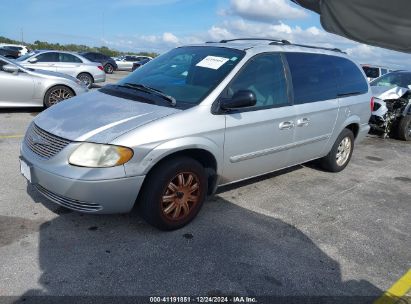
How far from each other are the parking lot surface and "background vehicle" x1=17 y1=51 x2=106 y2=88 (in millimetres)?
10784

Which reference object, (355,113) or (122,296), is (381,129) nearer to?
(355,113)

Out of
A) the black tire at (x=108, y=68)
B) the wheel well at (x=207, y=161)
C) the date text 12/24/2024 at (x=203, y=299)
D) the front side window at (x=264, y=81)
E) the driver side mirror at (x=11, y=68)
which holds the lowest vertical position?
the date text 12/24/2024 at (x=203, y=299)

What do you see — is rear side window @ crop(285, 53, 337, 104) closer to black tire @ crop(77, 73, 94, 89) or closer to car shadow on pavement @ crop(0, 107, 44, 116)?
car shadow on pavement @ crop(0, 107, 44, 116)

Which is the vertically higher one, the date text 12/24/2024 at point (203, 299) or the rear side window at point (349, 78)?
the rear side window at point (349, 78)

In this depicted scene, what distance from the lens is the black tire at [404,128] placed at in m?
8.91

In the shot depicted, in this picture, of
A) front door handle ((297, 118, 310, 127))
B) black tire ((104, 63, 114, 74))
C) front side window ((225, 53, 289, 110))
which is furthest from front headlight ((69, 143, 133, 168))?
black tire ((104, 63, 114, 74))

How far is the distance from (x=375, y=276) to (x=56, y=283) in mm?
2535

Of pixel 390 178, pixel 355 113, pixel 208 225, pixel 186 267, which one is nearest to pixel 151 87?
pixel 208 225

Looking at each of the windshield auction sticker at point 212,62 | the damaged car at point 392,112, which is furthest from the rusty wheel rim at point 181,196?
the damaged car at point 392,112

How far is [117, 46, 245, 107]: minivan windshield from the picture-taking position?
3.92m

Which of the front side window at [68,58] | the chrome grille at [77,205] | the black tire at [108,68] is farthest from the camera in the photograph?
the black tire at [108,68]

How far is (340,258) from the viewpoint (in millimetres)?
3484

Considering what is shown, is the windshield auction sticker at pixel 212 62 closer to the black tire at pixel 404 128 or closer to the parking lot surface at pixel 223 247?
the parking lot surface at pixel 223 247

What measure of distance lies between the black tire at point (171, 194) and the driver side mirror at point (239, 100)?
2.06ft
